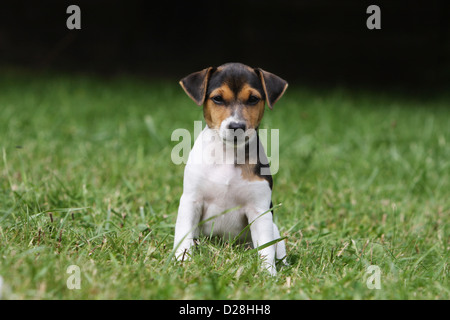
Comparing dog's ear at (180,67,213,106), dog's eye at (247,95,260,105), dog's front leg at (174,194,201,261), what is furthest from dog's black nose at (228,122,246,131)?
dog's front leg at (174,194,201,261)

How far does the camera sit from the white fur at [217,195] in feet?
11.5

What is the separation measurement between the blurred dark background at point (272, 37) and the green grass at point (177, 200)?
16.7 feet

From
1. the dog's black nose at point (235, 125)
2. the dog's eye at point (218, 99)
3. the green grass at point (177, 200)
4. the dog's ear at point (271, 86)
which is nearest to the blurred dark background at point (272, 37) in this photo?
the green grass at point (177, 200)

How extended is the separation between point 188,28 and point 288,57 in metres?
3.15

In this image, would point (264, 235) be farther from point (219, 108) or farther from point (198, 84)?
point (198, 84)

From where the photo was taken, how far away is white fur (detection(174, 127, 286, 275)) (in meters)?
3.51

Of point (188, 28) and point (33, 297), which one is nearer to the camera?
point (33, 297)

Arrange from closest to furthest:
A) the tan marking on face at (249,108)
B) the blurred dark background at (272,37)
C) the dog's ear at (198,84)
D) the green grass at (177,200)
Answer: the green grass at (177,200)
the tan marking on face at (249,108)
the dog's ear at (198,84)
the blurred dark background at (272,37)

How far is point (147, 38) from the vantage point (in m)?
16.0

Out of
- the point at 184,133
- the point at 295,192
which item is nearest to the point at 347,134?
the point at 184,133

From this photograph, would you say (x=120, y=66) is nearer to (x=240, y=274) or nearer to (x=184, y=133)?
(x=184, y=133)

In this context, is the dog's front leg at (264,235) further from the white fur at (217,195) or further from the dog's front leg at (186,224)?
the dog's front leg at (186,224)

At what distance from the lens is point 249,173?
356 centimetres
